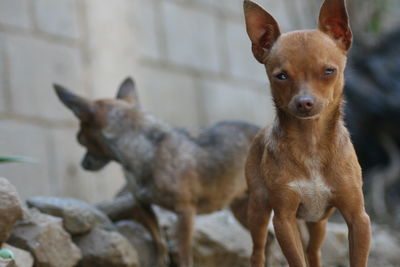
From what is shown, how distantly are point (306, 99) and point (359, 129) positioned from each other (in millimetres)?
6723

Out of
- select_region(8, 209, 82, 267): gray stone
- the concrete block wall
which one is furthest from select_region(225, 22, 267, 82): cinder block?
select_region(8, 209, 82, 267): gray stone

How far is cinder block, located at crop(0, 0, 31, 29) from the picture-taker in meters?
6.57

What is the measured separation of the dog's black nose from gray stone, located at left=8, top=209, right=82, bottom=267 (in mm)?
2103

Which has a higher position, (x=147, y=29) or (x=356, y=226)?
(x=147, y=29)

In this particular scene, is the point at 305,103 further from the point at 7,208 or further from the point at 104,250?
the point at 104,250

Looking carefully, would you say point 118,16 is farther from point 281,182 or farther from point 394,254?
point 281,182

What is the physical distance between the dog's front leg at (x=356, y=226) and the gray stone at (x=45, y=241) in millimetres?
1985

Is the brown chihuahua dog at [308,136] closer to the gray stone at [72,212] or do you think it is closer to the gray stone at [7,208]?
the gray stone at [7,208]

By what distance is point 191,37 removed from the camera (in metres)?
8.58

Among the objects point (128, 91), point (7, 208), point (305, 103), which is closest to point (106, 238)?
point (7, 208)

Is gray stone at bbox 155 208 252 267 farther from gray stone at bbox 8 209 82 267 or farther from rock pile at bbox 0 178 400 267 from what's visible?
gray stone at bbox 8 209 82 267

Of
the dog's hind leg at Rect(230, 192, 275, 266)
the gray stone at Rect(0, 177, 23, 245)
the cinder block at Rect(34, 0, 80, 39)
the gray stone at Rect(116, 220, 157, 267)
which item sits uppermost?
the cinder block at Rect(34, 0, 80, 39)

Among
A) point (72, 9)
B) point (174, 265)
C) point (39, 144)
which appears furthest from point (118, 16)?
point (174, 265)

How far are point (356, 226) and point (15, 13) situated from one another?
14.5ft
